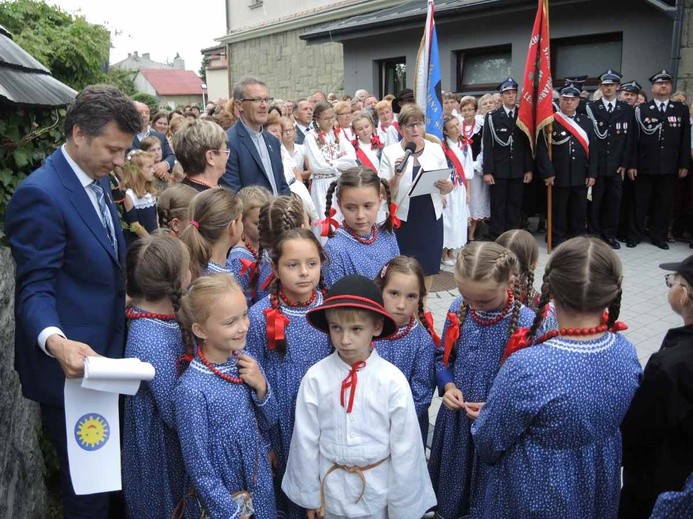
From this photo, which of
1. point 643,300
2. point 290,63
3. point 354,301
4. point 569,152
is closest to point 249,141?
point 354,301

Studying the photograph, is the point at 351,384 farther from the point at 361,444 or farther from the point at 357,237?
the point at 357,237

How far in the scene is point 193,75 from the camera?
6147 centimetres

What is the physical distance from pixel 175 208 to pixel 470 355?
179 centimetres

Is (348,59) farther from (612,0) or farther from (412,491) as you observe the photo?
(412,491)

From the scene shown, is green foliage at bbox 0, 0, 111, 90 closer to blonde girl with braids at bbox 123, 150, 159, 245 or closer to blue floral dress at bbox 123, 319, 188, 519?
blonde girl with braids at bbox 123, 150, 159, 245

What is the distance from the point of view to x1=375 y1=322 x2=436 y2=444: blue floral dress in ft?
9.05

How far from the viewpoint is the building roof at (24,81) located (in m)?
2.52

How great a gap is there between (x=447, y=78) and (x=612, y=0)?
398cm

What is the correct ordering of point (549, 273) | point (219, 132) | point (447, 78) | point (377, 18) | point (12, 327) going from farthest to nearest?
point (377, 18) < point (447, 78) < point (219, 132) < point (12, 327) < point (549, 273)

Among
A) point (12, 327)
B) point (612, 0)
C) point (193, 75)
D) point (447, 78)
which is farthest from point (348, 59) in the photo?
point (193, 75)

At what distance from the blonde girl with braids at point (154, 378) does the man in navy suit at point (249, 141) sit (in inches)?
74.3

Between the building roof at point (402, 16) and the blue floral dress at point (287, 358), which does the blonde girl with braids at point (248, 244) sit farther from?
the building roof at point (402, 16)

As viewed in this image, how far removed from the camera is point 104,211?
8.00ft

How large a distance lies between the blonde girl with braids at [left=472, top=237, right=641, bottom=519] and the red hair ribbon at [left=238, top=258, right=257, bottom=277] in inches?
62.7
